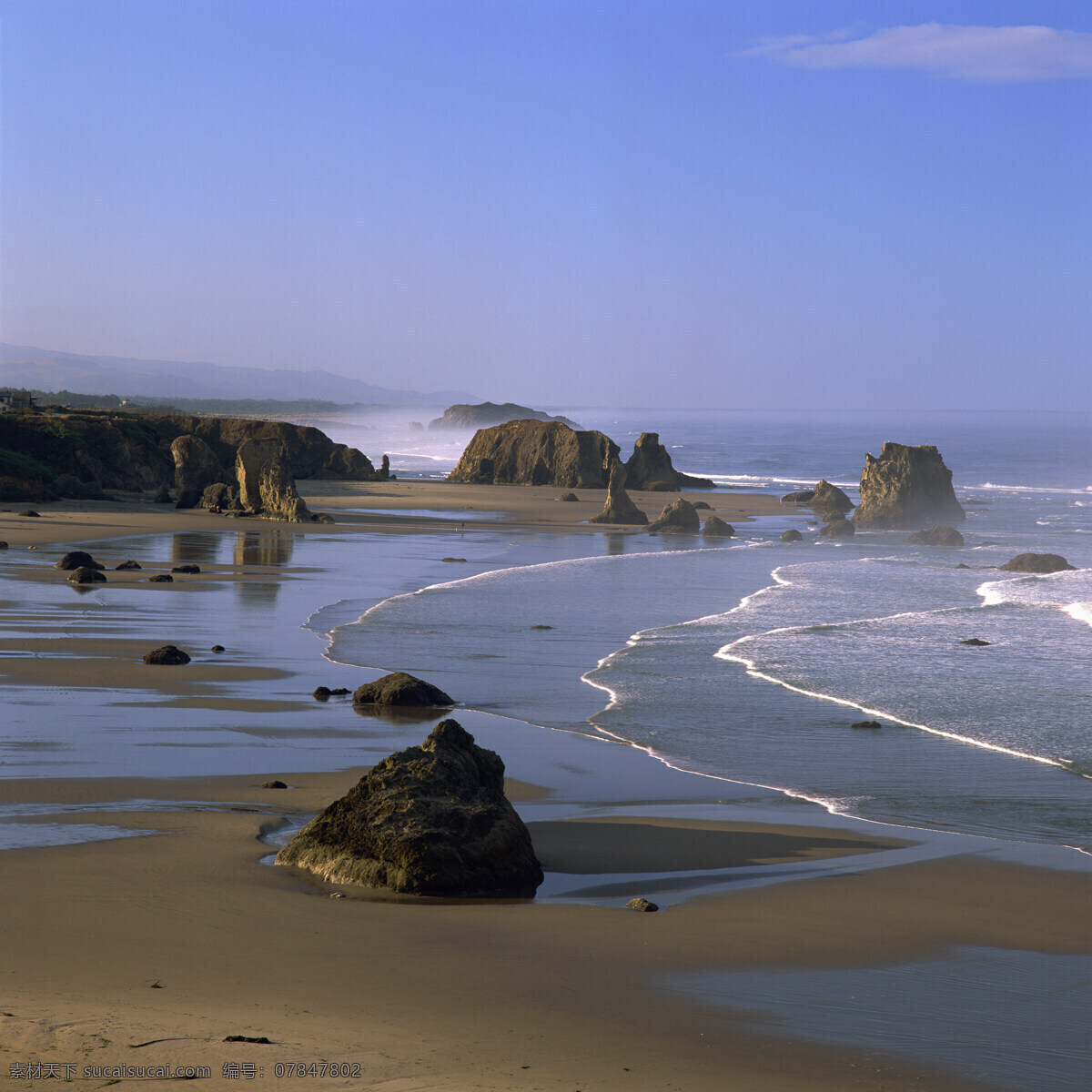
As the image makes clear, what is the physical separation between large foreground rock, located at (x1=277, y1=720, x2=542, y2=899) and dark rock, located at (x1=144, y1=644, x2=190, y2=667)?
784 centimetres

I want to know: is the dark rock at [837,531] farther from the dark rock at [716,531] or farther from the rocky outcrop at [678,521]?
the rocky outcrop at [678,521]

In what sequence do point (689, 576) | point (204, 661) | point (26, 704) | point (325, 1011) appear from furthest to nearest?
point (689, 576) < point (204, 661) < point (26, 704) < point (325, 1011)

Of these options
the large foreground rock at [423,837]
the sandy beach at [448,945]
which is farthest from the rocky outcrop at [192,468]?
the large foreground rock at [423,837]

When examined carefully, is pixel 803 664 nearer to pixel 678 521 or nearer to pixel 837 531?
pixel 678 521

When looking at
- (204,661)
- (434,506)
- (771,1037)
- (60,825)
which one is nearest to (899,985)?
(771,1037)

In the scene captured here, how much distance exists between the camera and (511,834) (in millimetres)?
7672

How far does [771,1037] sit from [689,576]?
959 inches

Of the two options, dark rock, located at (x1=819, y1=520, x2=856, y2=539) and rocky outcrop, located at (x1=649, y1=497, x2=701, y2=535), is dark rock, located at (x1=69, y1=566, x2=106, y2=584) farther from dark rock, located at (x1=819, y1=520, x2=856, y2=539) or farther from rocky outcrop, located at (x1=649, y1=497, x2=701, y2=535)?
dark rock, located at (x1=819, y1=520, x2=856, y2=539)

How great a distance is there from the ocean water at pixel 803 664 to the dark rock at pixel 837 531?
904 cm

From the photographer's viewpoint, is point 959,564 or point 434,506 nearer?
point 959,564

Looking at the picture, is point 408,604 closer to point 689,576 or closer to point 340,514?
point 689,576

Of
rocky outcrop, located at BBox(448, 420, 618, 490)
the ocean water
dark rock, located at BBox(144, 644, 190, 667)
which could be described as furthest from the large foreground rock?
rocky outcrop, located at BBox(448, 420, 618, 490)

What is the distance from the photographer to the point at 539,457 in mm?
84562

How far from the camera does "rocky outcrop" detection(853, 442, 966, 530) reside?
172ft
